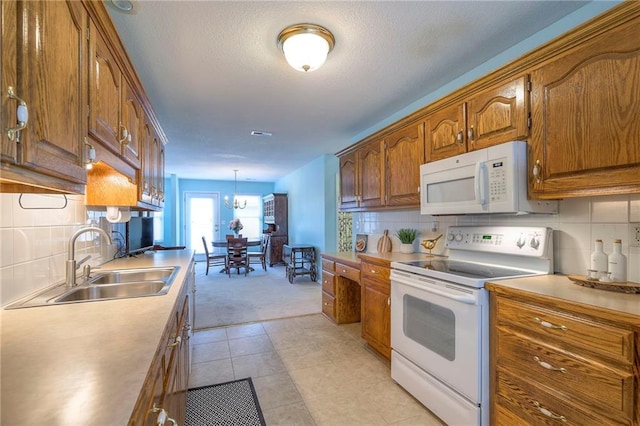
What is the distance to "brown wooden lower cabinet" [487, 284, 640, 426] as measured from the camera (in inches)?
43.7

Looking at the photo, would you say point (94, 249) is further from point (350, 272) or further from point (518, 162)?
point (518, 162)

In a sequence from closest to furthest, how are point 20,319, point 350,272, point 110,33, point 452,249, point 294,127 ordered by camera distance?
point 20,319 → point 110,33 → point 452,249 → point 350,272 → point 294,127

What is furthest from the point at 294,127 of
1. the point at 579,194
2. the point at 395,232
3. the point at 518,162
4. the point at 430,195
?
the point at 579,194

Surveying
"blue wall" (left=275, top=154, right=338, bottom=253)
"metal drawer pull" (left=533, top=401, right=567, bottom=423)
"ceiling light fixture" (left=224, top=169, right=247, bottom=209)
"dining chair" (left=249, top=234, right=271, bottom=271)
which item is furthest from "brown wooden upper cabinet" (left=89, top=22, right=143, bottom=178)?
"ceiling light fixture" (left=224, top=169, right=247, bottom=209)

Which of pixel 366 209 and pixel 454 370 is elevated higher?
pixel 366 209

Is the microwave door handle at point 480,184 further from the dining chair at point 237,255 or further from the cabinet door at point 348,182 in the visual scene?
→ the dining chair at point 237,255

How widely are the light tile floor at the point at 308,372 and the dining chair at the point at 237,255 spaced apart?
316 cm

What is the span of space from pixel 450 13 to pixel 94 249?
2896 mm

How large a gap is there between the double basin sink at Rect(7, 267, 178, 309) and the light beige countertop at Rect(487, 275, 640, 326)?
1820 mm

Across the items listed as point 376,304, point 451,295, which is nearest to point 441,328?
point 451,295

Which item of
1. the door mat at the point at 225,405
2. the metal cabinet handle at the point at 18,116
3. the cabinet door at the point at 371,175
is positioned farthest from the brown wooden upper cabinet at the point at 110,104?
the cabinet door at the point at 371,175

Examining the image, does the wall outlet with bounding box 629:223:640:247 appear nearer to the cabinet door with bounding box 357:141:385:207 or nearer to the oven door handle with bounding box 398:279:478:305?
the oven door handle with bounding box 398:279:478:305

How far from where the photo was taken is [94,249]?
2248 mm

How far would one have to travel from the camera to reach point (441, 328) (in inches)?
74.6
